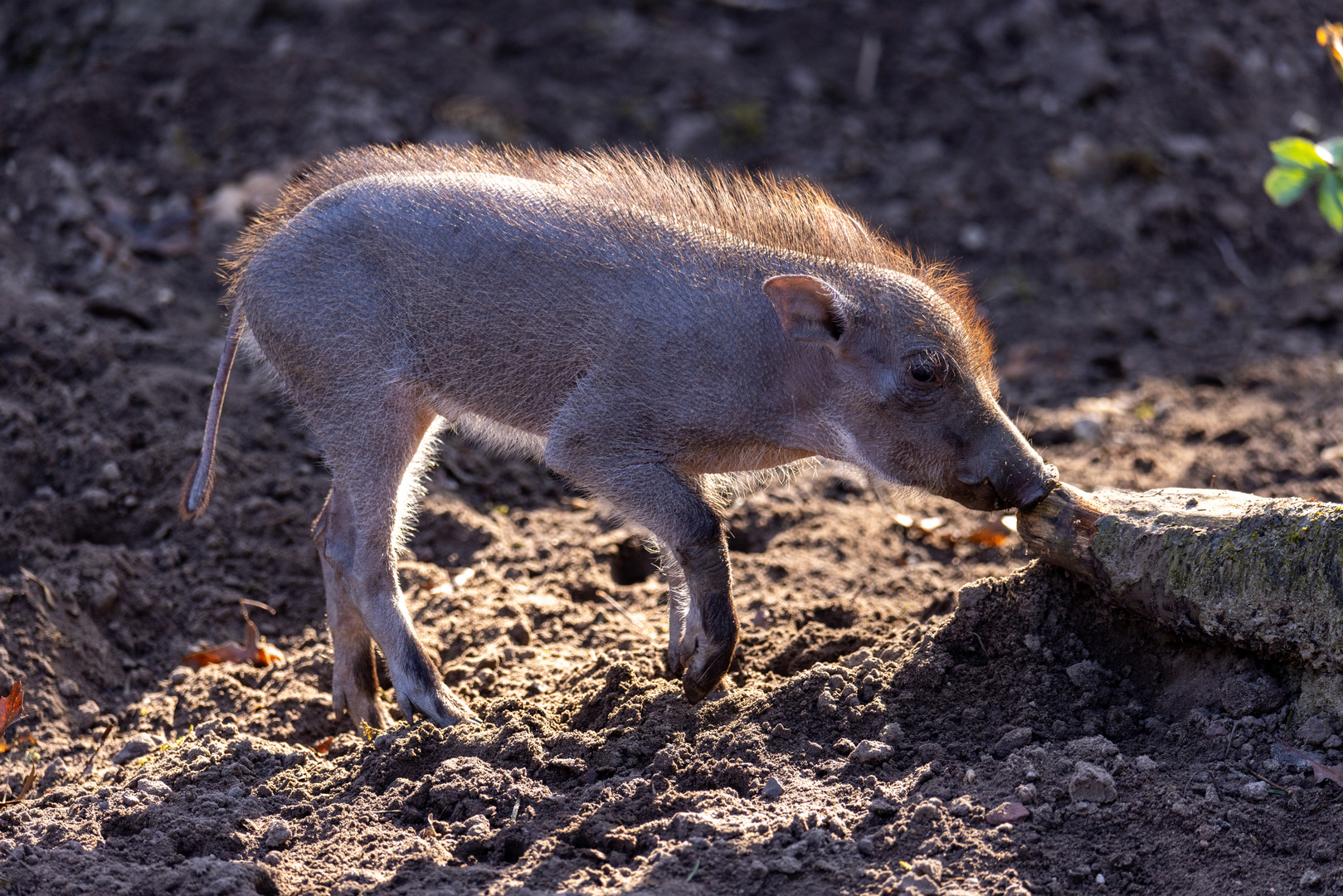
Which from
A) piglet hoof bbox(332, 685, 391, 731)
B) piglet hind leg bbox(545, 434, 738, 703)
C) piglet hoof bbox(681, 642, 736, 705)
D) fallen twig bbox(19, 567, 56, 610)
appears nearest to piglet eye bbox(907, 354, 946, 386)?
piglet hind leg bbox(545, 434, 738, 703)

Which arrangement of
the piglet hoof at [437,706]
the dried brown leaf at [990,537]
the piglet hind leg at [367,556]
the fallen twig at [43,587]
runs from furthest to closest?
the dried brown leaf at [990,537], the fallen twig at [43,587], the piglet hind leg at [367,556], the piglet hoof at [437,706]

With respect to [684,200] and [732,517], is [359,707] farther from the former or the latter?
[684,200]

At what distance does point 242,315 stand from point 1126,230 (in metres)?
6.23

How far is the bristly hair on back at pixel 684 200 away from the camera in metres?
4.80

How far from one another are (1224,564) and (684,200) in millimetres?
2437

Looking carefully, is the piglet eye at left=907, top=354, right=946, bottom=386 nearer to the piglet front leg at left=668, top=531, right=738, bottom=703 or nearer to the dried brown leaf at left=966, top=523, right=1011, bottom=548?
the piglet front leg at left=668, top=531, right=738, bottom=703

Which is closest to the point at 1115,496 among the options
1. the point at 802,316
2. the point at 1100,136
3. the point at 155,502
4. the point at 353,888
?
the point at 802,316

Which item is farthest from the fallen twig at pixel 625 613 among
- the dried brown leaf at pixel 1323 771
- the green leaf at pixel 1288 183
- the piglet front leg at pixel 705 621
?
the green leaf at pixel 1288 183

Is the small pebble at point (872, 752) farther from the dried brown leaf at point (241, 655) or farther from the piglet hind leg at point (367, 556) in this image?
the dried brown leaf at point (241, 655)

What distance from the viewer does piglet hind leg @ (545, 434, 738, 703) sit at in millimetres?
4266

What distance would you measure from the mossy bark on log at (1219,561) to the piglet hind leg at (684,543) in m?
1.13

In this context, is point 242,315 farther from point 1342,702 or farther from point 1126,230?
point 1126,230

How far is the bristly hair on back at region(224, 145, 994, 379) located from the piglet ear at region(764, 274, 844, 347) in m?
0.40

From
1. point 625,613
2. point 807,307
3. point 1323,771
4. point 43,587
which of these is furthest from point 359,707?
point 1323,771
